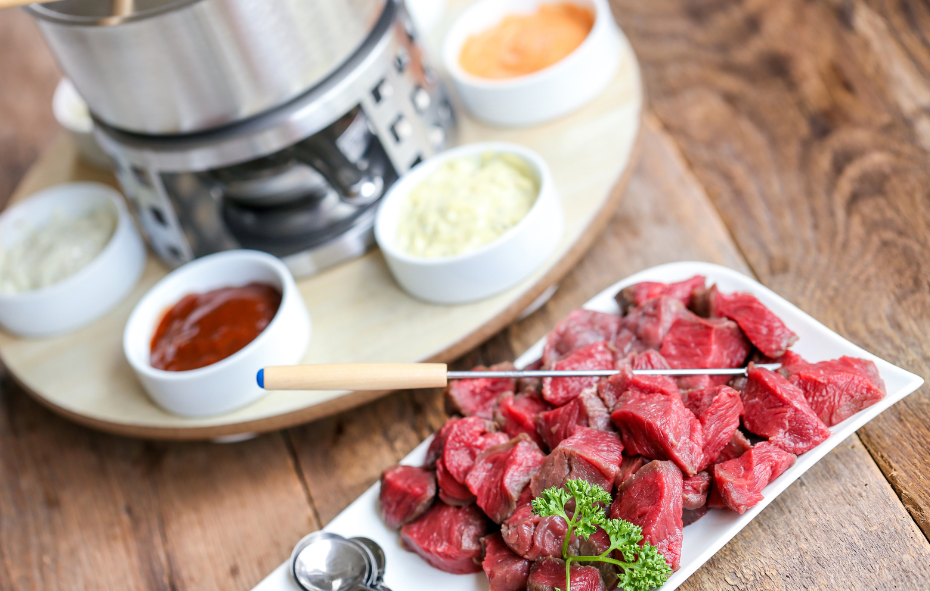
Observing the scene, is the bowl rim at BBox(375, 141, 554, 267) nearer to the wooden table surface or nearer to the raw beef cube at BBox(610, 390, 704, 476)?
the wooden table surface

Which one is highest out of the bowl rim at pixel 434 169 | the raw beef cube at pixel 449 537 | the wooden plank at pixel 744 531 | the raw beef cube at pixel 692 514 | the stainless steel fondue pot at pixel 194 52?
the stainless steel fondue pot at pixel 194 52

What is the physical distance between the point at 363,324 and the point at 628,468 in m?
0.88

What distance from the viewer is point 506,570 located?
4.99ft

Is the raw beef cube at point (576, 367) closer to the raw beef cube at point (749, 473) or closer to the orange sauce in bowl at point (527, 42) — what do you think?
the raw beef cube at point (749, 473)

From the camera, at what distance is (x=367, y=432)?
2.12 metres

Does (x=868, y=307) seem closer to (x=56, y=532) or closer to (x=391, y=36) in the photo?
(x=391, y=36)

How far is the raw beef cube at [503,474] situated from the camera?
62.2 inches

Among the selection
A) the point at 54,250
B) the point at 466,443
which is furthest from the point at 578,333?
the point at 54,250

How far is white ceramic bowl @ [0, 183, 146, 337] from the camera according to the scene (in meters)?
2.25

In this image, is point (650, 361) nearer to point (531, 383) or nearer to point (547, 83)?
point (531, 383)

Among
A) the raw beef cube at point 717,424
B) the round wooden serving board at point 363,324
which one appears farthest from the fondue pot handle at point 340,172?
the raw beef cube at point 717,424

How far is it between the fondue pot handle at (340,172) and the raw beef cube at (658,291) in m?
0.83

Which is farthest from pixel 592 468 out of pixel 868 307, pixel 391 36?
pixel 391 36

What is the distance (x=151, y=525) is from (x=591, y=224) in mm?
1437
